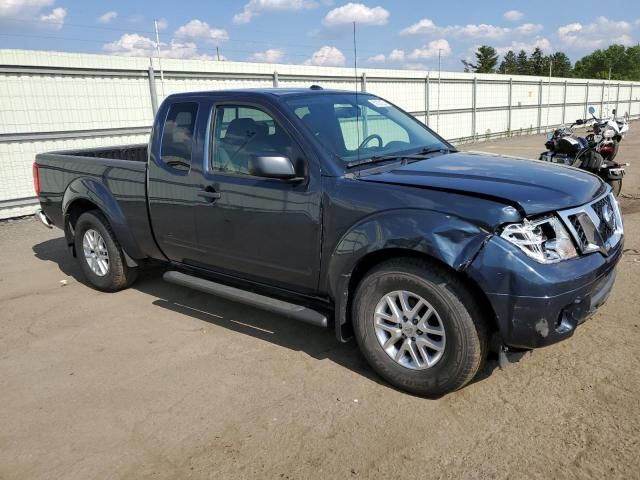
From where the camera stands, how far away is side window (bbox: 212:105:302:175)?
12.6ft

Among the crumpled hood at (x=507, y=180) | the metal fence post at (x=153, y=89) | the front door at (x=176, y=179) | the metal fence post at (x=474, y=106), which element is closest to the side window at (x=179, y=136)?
the front door at (x=176, y=179)

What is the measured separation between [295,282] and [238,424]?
108cm

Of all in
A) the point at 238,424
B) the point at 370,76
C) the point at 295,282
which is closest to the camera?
the point at 238,424

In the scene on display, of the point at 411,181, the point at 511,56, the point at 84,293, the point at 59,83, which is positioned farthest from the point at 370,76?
the point at 511,56

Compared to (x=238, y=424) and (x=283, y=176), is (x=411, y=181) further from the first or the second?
(x=238, y=424)

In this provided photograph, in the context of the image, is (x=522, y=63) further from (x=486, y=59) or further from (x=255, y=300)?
(x=255, y=300)

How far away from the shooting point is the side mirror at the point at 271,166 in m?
3.48

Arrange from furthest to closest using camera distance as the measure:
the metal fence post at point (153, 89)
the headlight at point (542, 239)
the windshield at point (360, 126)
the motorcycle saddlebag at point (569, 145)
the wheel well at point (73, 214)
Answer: the metal fence post at point (153, 89)
the motorcycle saddlebag at point (569, 145)
the wheel well at point (73, 214)
the windshield at point (360, 126)
the headlight at point (542, 239)

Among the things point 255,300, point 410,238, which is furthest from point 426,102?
point 410,238

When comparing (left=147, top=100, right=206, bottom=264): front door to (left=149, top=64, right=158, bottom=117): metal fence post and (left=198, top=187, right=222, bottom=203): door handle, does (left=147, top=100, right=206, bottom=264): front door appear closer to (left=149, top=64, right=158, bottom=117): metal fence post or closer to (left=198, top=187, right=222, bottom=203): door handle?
(left=198, top=187, right=222, bottom=203): door handle

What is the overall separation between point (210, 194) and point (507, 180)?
7.01 feet

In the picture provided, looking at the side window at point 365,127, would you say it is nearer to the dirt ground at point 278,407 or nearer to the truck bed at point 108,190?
the dirt ground at point 278,407

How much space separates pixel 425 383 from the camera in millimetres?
3248

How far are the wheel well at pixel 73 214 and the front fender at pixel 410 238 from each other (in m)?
3.21
